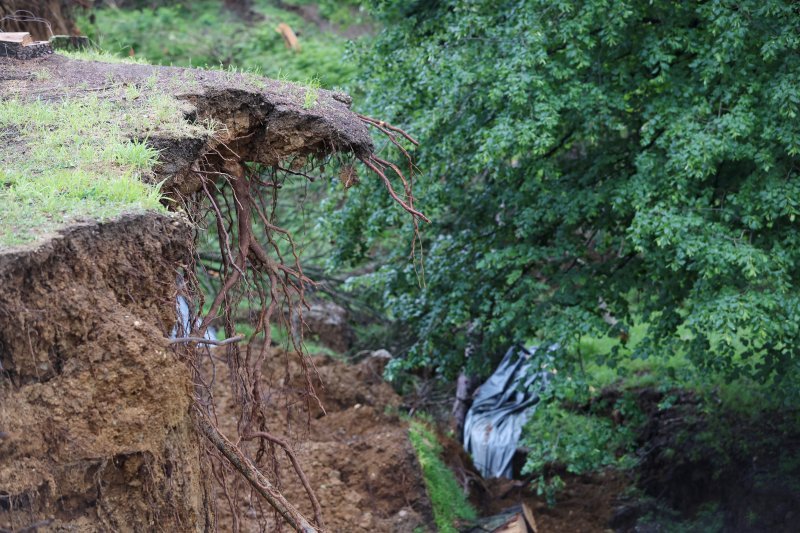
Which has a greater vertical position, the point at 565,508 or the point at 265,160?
the point at 265,160

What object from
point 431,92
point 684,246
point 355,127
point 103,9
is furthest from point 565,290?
point 103,9

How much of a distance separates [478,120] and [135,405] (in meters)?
4.87

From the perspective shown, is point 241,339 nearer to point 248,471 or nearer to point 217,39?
point 248,471

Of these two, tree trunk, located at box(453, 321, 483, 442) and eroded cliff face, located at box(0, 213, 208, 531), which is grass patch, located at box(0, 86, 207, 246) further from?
tree trunk, located at box(453, 321, 483, 442)

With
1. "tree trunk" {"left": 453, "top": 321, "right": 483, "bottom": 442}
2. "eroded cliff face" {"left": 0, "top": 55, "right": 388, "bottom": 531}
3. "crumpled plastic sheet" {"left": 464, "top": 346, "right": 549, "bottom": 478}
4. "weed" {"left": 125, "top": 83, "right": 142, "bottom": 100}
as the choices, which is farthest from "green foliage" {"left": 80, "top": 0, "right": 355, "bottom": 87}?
"eroded cliff face" {"left": 0, "top": 55, "right": 388, "bottom": 531}

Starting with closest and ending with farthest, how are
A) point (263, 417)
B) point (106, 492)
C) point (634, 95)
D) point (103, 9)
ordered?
point (106, 492)
point (263, 417)
point (634, 95)
point (103, 9)

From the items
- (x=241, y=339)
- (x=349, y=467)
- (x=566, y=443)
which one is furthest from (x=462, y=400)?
(x=241, y=339)

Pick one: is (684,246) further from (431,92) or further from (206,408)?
(206,408)

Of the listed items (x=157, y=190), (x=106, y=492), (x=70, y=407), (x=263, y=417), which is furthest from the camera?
(x=263, y=417)

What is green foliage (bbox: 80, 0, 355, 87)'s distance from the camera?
15.7 metres

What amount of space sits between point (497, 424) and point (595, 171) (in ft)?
12.3

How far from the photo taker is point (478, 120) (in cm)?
729

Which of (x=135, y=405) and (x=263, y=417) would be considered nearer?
(x=135, y=405)

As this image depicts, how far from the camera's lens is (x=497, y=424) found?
9.95 metres
